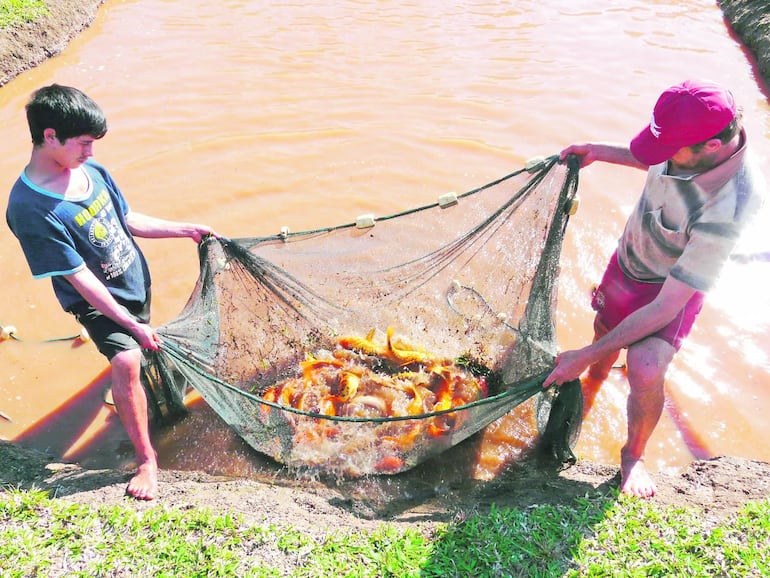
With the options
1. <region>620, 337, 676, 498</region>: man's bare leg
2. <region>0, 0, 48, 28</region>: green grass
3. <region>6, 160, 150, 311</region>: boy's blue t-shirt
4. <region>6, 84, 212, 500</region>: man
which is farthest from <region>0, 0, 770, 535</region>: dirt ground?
<region>0, 0, 48, 28</region>: green grass

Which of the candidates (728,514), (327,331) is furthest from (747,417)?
(327,331)

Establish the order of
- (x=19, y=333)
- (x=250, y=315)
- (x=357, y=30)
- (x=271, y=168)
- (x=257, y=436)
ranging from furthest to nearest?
(x=357, y=30), (x=271, y=168), (x=19, y=333), (x=250, y=315), (x=257, y=436)

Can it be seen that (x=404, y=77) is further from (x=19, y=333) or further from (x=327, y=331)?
(x=19, y=333)

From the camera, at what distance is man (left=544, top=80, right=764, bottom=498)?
248 cm

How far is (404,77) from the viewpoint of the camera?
7.48m

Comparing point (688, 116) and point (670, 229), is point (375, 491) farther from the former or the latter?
point (688, 116)

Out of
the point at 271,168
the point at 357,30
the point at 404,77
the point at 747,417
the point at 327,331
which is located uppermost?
the point at 357,30

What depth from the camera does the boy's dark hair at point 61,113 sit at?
2492 mm

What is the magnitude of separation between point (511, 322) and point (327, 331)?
3.92 ft

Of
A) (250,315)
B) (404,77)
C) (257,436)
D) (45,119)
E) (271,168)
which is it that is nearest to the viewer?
(45,119)

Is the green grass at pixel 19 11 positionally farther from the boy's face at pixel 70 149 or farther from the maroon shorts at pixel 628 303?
the maroon shorts at pixel 628 303

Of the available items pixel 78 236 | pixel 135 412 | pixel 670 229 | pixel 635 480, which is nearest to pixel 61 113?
pixel 78 236

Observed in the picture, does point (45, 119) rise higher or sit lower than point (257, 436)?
higher

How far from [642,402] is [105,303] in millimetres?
2741
